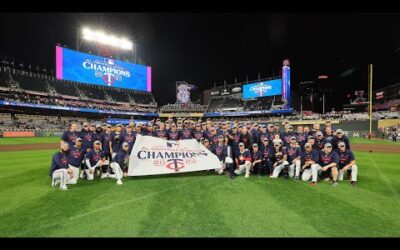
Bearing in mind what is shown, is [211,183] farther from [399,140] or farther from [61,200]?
[399,140]

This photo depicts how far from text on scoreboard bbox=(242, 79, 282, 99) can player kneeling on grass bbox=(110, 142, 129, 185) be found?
55611mm

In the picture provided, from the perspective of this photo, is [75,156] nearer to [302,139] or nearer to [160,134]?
[160,134]

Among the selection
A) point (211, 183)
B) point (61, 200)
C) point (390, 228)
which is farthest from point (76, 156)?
point (390, 228)

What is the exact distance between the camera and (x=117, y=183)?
295 inches

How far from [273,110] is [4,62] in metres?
59.2

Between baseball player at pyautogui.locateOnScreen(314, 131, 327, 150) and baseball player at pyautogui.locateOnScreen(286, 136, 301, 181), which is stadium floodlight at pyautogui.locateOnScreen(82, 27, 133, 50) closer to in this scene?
baseball player at pyautogui.locateOnScreen(286, 136, 301, 181)

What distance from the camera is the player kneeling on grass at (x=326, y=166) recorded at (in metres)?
7.59

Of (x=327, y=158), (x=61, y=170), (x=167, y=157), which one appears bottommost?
(x=61, y=170)

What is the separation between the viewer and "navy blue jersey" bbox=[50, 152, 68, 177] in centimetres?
721

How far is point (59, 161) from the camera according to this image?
7.34m

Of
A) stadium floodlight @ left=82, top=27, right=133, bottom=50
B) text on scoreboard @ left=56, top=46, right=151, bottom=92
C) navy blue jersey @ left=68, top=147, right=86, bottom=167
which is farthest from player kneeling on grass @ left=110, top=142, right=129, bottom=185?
stadium floodlight @ left=82, top=27, right=133, bottom=50

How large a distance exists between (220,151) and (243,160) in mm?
990

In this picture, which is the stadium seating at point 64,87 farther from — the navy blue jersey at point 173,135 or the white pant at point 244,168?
the white pant at point 244,168

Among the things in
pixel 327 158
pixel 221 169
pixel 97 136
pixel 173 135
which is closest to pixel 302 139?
pixel 327 158
